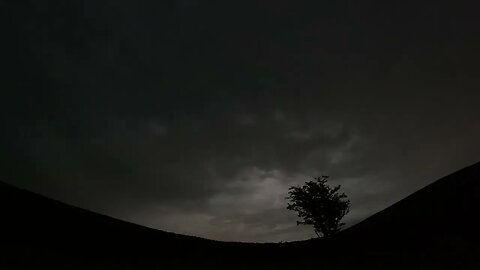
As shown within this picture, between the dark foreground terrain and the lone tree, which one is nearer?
the dark foreground terrain

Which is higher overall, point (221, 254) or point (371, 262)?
point (221, 254)

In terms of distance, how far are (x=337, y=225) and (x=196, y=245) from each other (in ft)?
141

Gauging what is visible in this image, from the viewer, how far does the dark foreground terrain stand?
16.8 metres

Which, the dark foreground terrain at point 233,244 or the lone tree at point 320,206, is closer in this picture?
the dark foreground terrain at point 233,244

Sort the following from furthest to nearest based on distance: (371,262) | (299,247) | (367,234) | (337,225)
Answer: (337,225), (367,234), (299,247), (371,262)

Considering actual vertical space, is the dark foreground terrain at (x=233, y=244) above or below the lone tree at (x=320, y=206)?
below

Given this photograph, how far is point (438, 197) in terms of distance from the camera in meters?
24.3

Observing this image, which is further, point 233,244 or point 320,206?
point 320,206

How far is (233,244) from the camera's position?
2155cm

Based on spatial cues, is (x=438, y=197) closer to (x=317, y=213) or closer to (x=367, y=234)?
(x=367, y=234)

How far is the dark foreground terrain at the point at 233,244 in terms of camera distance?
16844 mm

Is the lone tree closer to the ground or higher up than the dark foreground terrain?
higher up

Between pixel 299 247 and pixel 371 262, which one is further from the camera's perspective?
pixel 299 247

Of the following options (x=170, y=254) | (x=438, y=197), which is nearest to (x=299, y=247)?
(x=170, y=254)
